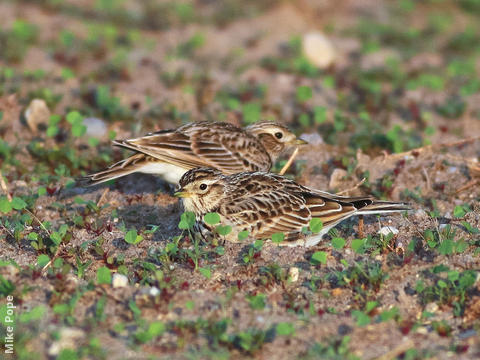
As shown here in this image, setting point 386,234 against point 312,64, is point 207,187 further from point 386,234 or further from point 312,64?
point 312,64

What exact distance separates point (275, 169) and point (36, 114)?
11.0ft

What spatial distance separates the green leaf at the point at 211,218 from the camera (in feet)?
20.8

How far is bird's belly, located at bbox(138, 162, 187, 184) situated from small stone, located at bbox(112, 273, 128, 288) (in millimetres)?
1914

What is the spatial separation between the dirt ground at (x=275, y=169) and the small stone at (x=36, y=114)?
6cm

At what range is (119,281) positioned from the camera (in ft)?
19.0

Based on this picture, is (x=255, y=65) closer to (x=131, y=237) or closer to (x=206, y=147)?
(x=206, y=147)

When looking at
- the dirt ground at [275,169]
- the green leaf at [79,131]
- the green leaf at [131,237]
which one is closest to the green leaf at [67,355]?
the dirt ground at [275,169]

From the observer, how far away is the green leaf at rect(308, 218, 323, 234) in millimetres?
6367

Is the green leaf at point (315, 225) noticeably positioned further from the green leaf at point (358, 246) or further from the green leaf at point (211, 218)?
the green leaf at point (211, 218)

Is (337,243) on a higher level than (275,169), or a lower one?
higher

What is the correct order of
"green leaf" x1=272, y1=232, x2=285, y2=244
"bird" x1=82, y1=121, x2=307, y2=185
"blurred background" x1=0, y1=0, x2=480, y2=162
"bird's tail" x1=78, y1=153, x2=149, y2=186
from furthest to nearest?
"blurred background" x1=0, y1=0, x2=480, y2=162 < "bird" x1=82, y1=121, x2=307, y2=185 < "bird's tail" x1=78, y1=153, x2=149, y2=186 < "green leaf" x1=272, y1=232, x2=285, y2=244

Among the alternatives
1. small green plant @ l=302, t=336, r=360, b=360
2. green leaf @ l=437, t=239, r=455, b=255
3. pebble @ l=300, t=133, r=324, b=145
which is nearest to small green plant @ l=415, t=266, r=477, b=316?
green leaf @ l=437, t=239, r=455, b=255

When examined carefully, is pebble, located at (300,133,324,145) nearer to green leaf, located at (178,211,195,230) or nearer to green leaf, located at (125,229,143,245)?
green leaf, located at (178,211,195,230)

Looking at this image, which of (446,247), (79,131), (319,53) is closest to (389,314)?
(446,247)
